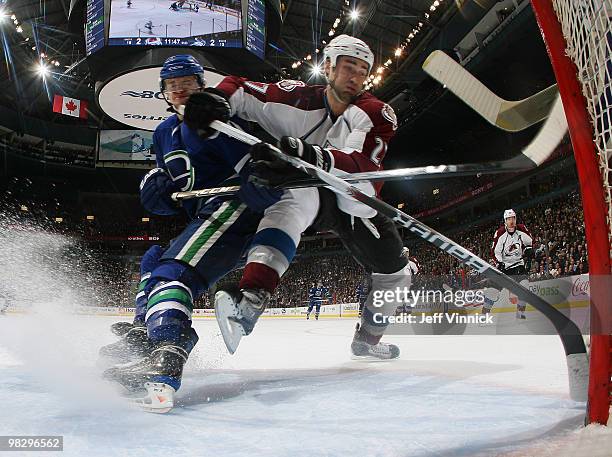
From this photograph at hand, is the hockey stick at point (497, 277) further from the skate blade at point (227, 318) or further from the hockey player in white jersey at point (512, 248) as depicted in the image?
the hockey player in white jersey at point (512, 248)

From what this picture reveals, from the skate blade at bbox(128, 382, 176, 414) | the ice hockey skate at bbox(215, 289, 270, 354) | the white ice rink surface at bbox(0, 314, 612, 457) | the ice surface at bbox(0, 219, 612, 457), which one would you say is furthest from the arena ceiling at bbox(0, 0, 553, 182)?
the skate blade at bbox(128, 382, 176, 414)

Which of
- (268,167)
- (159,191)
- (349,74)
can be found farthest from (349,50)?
(159,191)

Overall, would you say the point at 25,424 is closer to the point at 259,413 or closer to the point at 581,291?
the point at 259,413

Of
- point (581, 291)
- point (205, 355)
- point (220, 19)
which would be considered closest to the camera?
point (205, 355)

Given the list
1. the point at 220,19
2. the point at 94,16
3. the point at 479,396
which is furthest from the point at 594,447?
the point at 94,16

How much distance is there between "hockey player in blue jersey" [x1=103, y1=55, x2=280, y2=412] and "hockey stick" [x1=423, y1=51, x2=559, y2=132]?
638 mm

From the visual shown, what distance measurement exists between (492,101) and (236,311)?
96 cm

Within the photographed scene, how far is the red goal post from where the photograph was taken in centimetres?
94

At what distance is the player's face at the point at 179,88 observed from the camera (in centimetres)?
193

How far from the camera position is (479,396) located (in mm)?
1420

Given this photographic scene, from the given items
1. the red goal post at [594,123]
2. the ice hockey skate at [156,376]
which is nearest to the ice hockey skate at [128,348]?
the ice hockey skate at [156,376]

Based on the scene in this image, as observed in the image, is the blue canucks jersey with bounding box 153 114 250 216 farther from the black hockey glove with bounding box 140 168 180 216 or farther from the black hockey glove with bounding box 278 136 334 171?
the black hockey glove with bounding box 278 136 334 171

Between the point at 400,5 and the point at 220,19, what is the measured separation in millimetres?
6673

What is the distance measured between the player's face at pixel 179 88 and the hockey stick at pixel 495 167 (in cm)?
40
